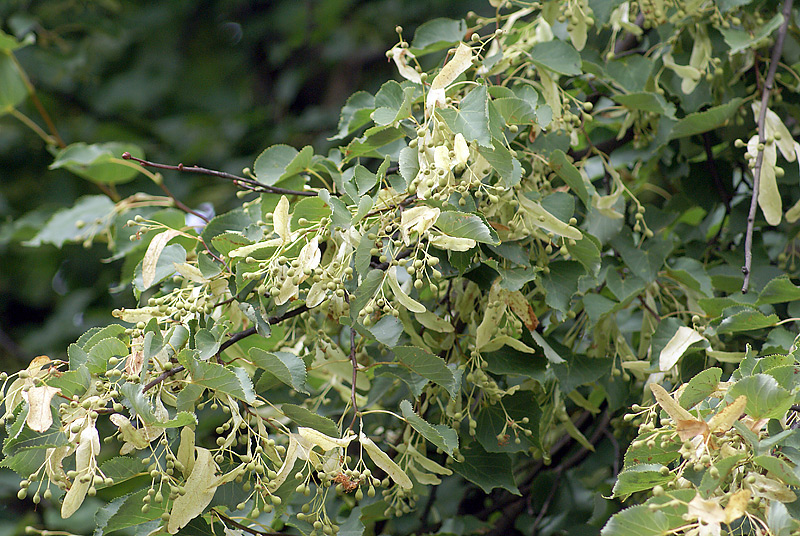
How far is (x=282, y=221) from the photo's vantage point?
2.70ft

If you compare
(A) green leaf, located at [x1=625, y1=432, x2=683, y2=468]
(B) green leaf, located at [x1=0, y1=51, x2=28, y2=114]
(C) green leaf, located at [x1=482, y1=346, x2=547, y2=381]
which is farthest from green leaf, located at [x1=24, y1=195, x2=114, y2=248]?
(A) green leaf, located at [x1=625, y1=432, x2=683, y2=468]

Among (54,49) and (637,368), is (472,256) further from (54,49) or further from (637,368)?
(54,49)

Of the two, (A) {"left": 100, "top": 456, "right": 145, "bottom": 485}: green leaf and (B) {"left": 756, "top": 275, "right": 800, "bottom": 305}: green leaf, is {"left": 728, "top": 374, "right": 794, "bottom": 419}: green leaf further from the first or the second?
(A) {"left": 100, "top": 456, "right": 145, "bottom": 485}: green leaf

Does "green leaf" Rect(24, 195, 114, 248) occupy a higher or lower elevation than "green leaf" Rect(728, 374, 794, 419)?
lower

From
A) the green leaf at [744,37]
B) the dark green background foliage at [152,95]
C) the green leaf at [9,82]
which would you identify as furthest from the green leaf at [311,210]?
the dark green background foliage at [152,95]

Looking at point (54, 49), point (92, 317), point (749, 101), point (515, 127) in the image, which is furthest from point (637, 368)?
point (54, 49)

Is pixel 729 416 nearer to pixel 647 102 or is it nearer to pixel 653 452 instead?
pixel 653 452

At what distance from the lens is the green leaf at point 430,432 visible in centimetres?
81

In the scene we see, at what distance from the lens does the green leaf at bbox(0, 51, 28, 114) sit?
1727 mm

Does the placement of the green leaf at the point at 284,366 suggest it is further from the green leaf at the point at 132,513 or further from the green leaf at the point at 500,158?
the green leaf at the point at 500,158

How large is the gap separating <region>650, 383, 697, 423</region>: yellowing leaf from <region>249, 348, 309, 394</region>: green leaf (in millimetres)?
380

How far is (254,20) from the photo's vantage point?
3275 millimetres

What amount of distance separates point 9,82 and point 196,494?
1.40 meters

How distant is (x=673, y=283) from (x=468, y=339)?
377 millimetres
